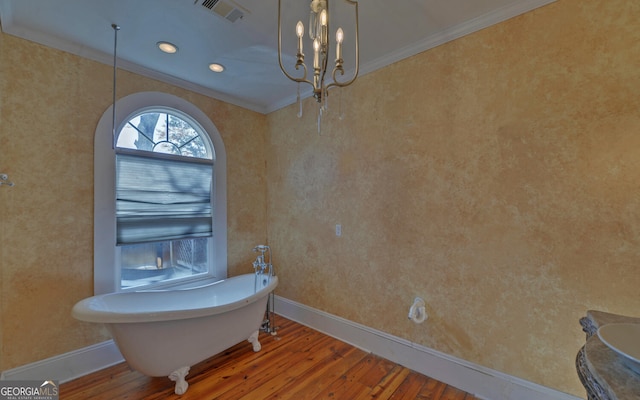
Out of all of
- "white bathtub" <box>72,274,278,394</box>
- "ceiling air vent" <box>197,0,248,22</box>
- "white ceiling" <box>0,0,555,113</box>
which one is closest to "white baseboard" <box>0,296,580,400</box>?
"white bathtub" <box>72,274,278,394</box>

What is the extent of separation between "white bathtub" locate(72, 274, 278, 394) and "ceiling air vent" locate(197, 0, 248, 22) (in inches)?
79.7

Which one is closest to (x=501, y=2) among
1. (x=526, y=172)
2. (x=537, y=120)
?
(x=537, y=120)

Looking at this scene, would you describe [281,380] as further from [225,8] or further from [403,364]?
[225,8]

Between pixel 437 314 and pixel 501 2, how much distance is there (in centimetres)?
217

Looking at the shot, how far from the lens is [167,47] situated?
2.01 m

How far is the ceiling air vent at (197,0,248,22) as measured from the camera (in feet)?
5.13

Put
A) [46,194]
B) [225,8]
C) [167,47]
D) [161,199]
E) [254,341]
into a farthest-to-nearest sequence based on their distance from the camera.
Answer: [161,199] → [254,341] → [167,47] → [46,194] → [225,8]

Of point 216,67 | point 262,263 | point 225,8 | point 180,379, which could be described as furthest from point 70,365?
point 225,8

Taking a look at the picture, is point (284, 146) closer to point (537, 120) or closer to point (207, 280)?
point (207, 280)

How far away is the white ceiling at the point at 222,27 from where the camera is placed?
5.24 feet

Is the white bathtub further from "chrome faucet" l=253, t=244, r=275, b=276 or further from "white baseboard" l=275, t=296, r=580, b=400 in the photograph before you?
"white baseboard" l=275, t=296, r=580, b=400

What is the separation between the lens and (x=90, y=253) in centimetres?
205

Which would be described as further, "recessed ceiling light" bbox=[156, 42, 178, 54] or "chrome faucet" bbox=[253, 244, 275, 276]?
"chrome faucet" bbox=[253, 244, 275, 276]

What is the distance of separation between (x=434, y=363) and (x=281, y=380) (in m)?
1.18
